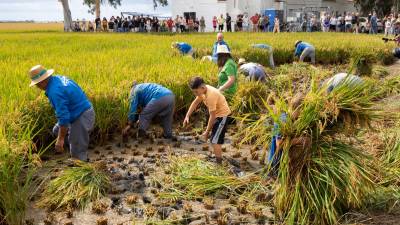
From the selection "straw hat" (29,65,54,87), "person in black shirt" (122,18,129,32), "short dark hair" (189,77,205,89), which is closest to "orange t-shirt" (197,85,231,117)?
"short dark hair" (189,77,205,89)

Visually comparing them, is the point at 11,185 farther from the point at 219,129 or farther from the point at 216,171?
the point at 219,129

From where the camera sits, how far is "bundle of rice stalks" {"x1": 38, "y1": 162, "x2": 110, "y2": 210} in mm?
4660

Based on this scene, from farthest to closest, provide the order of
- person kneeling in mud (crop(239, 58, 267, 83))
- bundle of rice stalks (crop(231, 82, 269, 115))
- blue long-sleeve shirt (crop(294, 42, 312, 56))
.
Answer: blue long-sleeve shirt (crop(294, 42, 312, 56)) → person kneeling in mud (crop(239, 58, 267, 83)) → bundle of rice stalks (crop(231, 82, 269, 115))

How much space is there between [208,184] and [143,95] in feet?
8.29

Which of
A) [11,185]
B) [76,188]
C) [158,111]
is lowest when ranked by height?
[76,188]

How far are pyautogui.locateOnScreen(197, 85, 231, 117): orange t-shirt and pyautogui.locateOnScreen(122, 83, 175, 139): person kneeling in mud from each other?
1256mm

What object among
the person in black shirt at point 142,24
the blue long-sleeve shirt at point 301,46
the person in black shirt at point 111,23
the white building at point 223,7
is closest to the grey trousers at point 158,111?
the blue long-sleeve shirt at point 301,46

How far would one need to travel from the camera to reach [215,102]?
574cm

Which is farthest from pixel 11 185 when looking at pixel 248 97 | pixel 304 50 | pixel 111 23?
pixel 111 23

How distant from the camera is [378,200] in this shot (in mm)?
4426

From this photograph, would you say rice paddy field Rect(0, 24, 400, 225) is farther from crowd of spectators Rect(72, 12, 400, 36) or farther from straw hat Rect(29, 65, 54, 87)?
crowd of spectators Rect(72, 12, 400, 36)

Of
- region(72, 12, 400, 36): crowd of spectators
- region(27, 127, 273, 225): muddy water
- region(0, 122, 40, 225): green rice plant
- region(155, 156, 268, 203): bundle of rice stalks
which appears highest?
region(72, 12, 400, 36): crowd of spectators

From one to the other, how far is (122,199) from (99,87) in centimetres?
275

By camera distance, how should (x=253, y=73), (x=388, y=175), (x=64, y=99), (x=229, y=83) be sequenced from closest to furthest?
(x=388, y=175)
(x=64, y=99)
(x=229, y=83)
(x=253, y=73)
